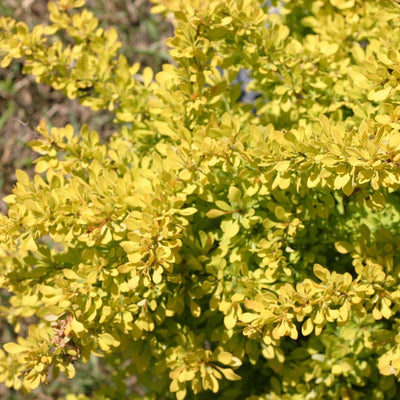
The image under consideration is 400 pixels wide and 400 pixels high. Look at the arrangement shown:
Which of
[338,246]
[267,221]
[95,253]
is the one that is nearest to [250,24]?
[267,221]

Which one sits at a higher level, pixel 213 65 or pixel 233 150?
pixel 213 65

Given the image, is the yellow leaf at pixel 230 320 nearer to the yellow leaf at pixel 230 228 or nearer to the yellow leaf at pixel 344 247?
the yellow leaf at pixel 230 228

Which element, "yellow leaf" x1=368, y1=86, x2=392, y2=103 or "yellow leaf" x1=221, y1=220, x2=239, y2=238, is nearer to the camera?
"yellow leaf" x1=368, y1=86, x2=392, y2=103

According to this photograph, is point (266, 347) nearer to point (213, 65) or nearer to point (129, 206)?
point (129, 206)

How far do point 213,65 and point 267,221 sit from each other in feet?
1.78

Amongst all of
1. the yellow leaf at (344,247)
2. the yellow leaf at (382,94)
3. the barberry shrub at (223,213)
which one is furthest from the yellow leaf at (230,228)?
the yellow leaf at (382,94)

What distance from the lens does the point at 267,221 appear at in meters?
1.69

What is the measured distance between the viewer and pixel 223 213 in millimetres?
1697

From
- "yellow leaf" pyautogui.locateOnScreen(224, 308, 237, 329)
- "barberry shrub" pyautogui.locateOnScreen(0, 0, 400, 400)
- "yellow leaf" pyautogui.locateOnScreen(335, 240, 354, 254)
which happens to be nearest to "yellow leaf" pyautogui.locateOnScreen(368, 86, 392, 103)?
"barberry shrub" pyautogui.locateOnScreen(0, 0, 400, 400)

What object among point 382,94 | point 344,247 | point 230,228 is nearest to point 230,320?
point 230,228

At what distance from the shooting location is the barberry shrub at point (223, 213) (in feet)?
4.95

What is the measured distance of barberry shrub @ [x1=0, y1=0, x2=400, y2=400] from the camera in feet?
4.95

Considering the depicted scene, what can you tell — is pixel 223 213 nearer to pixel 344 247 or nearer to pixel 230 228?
pixel 230 228

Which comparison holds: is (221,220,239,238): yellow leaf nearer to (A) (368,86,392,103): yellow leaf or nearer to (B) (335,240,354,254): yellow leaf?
(B) (335,240,354,254): yellow leaf
